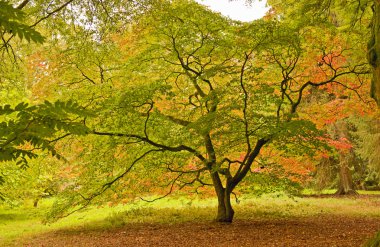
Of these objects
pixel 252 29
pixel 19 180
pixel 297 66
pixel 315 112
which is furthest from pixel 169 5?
pixel 19 180

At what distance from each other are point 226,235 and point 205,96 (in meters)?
3.59

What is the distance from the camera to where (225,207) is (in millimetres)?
11234

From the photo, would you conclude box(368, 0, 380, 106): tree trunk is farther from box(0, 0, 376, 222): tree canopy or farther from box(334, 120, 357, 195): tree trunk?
box(334, 120, 357, 195): tree trunk

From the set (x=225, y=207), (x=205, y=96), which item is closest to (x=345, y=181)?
(x=225, y=207)

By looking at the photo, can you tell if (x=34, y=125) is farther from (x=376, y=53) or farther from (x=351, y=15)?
(x=351, y=15)

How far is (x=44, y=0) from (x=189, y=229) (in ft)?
22.3

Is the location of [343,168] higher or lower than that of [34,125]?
higher

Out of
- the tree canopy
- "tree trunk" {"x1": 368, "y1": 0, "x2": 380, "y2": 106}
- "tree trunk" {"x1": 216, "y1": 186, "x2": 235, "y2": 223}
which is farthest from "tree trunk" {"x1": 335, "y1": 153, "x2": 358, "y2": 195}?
"tree trunk" {"x1": 368, "y1": 0, "x2": 380, "y2": 106}

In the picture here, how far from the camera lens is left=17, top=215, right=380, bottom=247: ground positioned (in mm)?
7665

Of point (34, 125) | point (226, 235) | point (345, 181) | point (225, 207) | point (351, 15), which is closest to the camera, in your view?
point (34, 125)

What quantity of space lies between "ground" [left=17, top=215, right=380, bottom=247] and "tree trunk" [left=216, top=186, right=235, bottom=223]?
0.98 feet

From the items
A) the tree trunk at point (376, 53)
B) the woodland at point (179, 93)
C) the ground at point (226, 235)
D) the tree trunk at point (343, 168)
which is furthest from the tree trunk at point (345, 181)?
the tree trunk at point (376, 53)

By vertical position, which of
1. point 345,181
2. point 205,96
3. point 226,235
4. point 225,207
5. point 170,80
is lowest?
point 226,235

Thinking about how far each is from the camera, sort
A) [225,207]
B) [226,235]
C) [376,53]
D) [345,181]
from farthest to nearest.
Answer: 1. [345,181]
2. [225,207]
3. [226,235]
4. [376,53]
